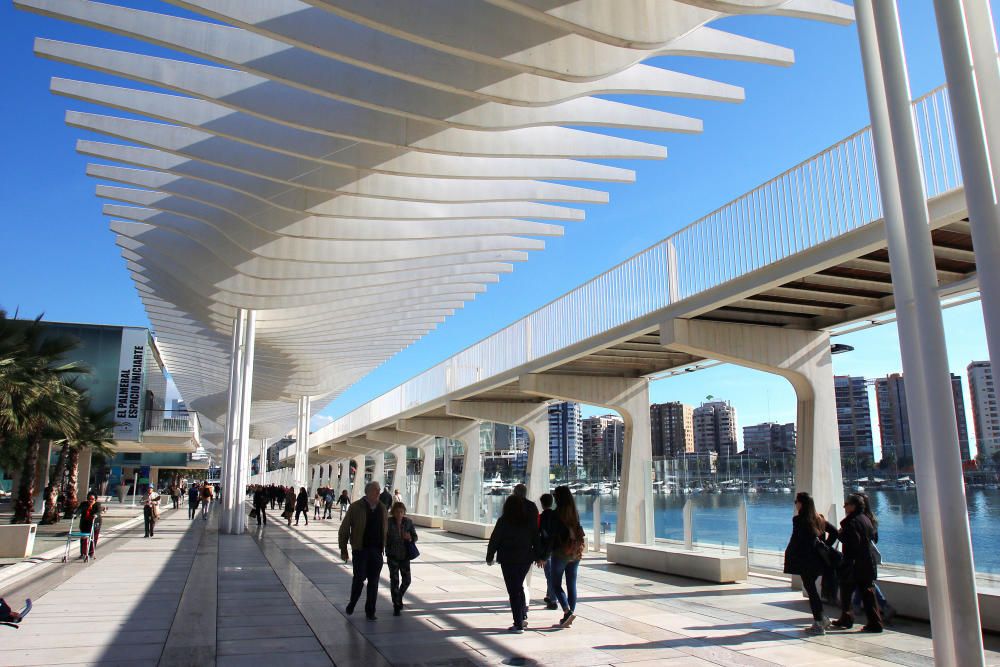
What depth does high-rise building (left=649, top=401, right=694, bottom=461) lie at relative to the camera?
8344cm

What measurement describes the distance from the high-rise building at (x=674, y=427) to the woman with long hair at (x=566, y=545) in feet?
248

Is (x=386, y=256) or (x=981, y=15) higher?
(x=386, y=256)

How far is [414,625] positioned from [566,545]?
1960 mm

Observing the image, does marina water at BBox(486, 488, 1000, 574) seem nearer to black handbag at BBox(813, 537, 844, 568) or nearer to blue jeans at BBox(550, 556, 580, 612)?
black handbag at BBox(813, 537, 844, 568)

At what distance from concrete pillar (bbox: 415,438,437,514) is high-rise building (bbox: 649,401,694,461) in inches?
2036

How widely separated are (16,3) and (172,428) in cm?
4128

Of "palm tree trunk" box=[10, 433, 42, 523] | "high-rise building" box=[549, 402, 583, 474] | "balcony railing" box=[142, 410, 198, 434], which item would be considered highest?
"high-rise building" box=[549, 402, 583, 474]

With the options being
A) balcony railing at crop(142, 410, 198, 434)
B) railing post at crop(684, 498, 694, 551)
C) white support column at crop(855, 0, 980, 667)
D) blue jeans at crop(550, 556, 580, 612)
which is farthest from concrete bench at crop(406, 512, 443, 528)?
white support column at crop(855, 0, 980, 667)

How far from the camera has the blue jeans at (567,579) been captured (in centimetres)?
869

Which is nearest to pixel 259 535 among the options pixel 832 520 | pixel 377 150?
pixel 377 150

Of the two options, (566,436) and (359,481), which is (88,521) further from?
(566,436)

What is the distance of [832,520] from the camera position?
11797 mm

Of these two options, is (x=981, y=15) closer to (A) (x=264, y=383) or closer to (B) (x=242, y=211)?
(B) (x=242, y=211)

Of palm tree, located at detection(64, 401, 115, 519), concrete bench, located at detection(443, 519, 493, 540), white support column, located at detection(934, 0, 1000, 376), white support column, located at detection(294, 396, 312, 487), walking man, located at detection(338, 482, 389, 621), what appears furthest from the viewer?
white support column, located at detection(294, 396, 312, 487)
